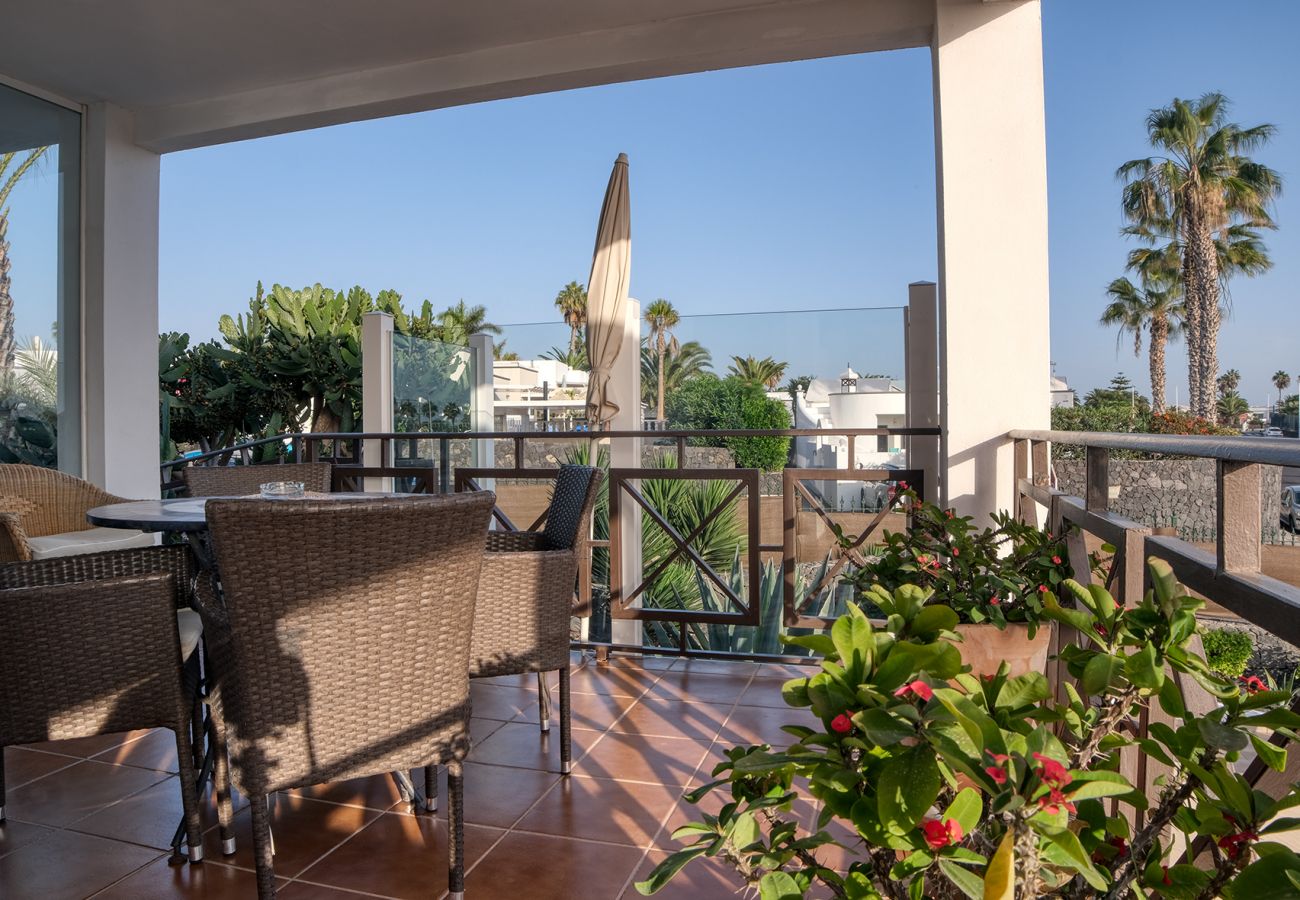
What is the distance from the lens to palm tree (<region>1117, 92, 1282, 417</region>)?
2364 cm

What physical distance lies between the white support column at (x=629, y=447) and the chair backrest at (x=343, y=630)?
2176 millimetres

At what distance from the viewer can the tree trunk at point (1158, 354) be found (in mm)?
26406

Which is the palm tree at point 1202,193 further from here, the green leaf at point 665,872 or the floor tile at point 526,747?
the green leaf at point 665,872

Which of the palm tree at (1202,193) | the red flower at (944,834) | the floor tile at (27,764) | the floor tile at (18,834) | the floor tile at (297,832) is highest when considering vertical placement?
the palm tree at (1202,193)

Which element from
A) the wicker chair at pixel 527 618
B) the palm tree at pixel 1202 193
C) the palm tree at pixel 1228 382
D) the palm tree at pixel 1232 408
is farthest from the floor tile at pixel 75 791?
the palm tree at pixel 1228 382

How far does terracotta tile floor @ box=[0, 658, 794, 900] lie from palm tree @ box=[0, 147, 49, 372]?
2.55 meters

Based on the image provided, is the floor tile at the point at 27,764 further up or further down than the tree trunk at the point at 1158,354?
further down

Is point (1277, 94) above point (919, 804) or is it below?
above

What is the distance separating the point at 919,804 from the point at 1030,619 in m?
1.38

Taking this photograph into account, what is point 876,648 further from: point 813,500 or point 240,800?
point 813,500

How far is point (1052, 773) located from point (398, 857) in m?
1.79

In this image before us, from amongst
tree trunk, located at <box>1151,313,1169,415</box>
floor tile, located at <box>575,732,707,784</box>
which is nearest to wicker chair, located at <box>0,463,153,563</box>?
floor tile, located at <box>575,732,707,784</box>

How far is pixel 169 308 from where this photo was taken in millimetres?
15344

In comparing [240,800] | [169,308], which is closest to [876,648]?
[240,800]
